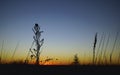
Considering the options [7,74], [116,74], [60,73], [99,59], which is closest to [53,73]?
[60,73]

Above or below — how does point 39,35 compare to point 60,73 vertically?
above

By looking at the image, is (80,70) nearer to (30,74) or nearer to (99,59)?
(30,74)

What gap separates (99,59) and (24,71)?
3560 millimetres

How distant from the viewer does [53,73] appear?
3941 mm

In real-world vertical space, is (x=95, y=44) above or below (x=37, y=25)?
below

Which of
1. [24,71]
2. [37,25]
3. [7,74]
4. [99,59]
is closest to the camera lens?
[7,74]

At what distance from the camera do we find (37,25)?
65.1 feet

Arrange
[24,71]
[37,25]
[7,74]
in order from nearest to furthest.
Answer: [7,74] < [24,71] < [37,25]

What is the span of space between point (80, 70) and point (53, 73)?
611 millimetres

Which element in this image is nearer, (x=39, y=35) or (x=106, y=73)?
(x=106, y=73)

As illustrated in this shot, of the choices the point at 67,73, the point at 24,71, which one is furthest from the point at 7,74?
the point at 67,73

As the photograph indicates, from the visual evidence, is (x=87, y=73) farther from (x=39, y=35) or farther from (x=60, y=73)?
(x=39, y=35)

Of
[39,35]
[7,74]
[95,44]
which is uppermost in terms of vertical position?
[39,35]

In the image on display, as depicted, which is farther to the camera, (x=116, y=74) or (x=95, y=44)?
(x=95, y=44)
